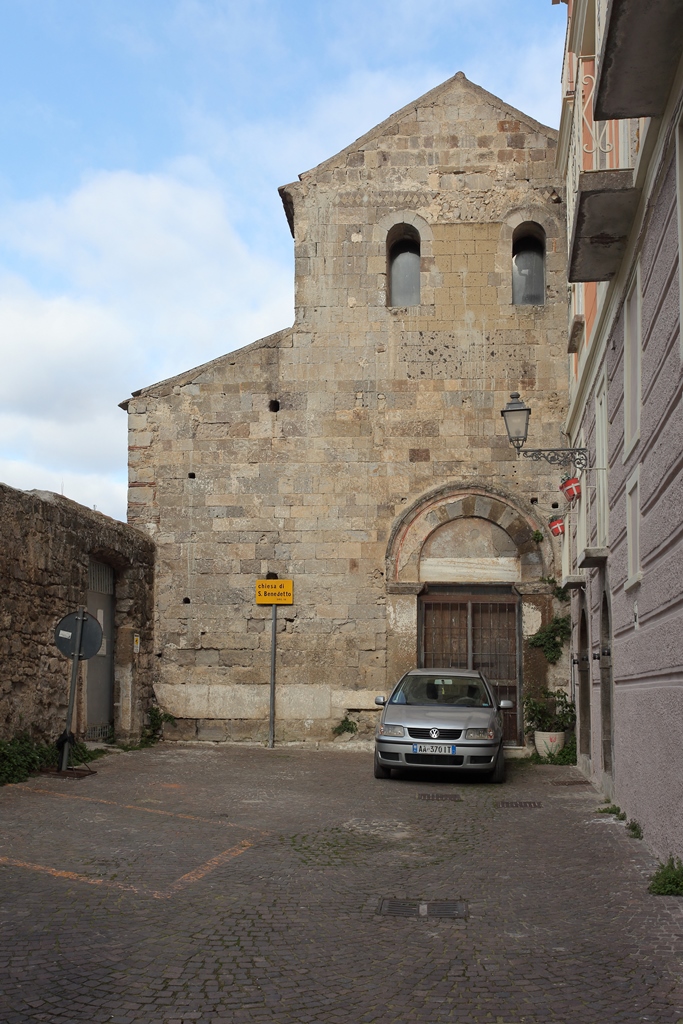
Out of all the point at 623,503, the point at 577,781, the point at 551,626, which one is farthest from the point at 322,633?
the point at 623,503

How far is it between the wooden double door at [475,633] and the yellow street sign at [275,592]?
6.46 ft

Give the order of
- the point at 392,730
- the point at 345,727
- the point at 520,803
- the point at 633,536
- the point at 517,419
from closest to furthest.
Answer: the point at 633,536 < the point at 520,803 < the point at 392,730 < the point at 517,419 < the point at 345,727

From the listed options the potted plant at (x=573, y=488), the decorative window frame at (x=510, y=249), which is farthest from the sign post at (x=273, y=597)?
the decorative window frame at (x=510, y=249)

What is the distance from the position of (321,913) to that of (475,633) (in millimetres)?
9674

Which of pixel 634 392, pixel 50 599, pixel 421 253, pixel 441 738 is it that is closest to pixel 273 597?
pixel 50 599

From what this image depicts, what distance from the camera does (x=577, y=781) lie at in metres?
11.8

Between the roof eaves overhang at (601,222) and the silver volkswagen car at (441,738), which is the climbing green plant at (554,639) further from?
the roof eaves overhang at (601,222)

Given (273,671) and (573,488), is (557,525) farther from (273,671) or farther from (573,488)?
(273,671)

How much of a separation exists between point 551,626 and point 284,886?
909 centimetres

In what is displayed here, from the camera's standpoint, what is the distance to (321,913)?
5652 millimetres

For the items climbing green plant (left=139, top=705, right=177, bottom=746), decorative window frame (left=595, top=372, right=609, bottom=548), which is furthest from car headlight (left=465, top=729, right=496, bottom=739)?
climbing green plant (left=139, top=705, right=177, bottom=746)

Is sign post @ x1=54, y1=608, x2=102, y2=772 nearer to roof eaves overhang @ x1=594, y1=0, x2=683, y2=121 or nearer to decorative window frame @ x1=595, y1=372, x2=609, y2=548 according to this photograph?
decorative window frame @ x1=595, y1=372, x2=609, y2=548

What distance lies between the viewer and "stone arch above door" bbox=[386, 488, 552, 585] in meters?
15.1

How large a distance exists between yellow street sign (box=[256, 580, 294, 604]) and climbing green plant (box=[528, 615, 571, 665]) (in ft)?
11.8
